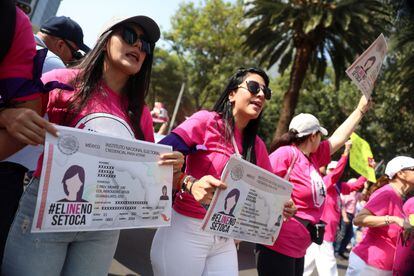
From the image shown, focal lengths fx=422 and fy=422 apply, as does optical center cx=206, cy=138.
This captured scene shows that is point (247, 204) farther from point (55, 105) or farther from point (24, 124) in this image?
point (24, 124)

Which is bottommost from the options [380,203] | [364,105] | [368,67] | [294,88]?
[380,203]

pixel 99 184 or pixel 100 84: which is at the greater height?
pixel 100 84

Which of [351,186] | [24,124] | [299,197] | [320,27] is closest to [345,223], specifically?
[351,186]

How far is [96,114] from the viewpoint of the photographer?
1.87m

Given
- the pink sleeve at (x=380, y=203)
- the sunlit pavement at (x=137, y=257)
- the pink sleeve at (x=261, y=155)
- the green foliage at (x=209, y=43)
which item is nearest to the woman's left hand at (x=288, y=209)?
the pink sleeve at (x=261, y=155)

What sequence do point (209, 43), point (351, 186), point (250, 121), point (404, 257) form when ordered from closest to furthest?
point (250, 121) < point (404, 257) < point (351, 186) < point (209, 43)

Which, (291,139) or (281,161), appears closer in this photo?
(281,161)

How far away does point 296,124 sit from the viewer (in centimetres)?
367

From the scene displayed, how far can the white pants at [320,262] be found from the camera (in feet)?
16.8

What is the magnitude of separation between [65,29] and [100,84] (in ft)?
5.10

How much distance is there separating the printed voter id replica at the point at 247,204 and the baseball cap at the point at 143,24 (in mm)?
756

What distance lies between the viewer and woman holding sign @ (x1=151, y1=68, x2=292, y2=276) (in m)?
2.30

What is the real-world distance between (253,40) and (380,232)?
12.9 meters

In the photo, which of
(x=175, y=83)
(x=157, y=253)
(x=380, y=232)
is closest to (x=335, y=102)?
(x=175, y=83)
